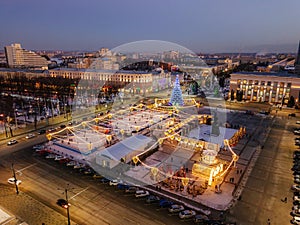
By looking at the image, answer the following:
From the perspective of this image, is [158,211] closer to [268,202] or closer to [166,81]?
[268,202]

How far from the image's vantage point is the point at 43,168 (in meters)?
29.1

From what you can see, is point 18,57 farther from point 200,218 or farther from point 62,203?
point 200,218

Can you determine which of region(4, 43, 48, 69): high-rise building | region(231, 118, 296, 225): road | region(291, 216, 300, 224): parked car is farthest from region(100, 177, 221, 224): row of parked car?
region(4, 43, 48, 69): high-rise building

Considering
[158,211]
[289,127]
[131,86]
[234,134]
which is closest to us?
[158,211]

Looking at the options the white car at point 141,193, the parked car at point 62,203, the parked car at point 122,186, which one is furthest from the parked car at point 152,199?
the parked car at point 62,203

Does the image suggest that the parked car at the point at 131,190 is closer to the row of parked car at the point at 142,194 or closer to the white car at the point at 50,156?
the row of parked car at the point at 142,194

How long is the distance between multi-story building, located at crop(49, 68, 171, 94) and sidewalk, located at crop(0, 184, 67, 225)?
6648 centimetres

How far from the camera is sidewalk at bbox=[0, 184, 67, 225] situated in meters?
19.6

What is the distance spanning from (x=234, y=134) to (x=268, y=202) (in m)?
16.8

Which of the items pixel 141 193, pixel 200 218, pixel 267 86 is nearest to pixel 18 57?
pixel 267 86

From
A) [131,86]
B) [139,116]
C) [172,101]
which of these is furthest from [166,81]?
[139,116]

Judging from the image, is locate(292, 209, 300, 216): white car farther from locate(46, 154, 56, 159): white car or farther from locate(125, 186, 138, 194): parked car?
locate(46, 154, 56, 159): white car

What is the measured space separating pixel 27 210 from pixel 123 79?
259 feet

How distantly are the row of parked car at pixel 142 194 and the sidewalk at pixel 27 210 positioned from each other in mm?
6833
